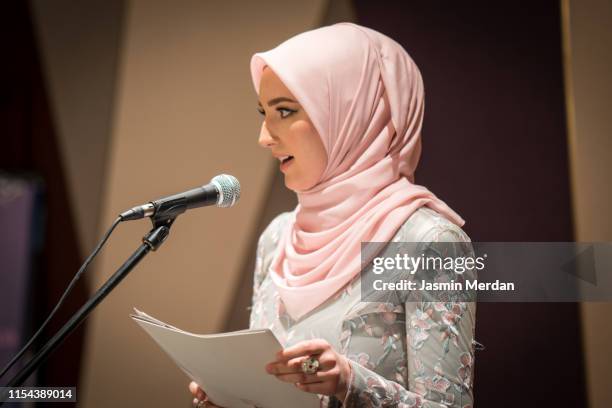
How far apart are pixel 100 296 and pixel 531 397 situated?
112cm

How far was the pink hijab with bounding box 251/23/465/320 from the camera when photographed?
1374mm

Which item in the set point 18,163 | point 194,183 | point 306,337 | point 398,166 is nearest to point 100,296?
point 306,337

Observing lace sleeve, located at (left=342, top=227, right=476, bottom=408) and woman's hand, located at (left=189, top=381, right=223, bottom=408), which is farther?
woman's hand, located at (left=189, top=381, right=223, bottom=408)

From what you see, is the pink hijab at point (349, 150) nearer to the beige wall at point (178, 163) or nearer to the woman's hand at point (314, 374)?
the woman's hand at point (314, 374)

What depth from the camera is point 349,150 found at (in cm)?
143

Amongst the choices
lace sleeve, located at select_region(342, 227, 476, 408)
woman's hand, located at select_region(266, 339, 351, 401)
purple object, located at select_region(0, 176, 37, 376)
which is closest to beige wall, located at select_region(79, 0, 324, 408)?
purple object, located at select_region(0, 176, 37, 376)

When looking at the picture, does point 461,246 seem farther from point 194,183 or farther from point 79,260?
point 79,260

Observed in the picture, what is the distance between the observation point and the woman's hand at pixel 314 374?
3.46 ft

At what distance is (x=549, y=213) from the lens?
5.31 ft

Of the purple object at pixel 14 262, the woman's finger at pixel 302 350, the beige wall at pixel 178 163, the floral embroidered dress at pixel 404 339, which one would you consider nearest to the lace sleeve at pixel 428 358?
the floral embroidered dress at pixel 404 339

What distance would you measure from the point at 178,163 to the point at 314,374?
120 centimetres

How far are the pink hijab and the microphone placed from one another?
0.27 m

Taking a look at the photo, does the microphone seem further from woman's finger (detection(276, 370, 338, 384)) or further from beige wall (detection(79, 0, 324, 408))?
beige wall (detection(79, 0, 324, 408))
